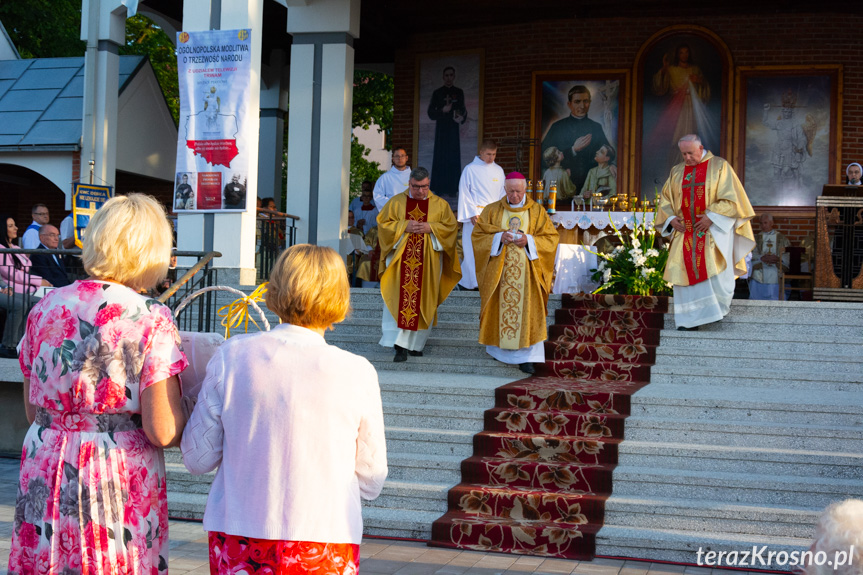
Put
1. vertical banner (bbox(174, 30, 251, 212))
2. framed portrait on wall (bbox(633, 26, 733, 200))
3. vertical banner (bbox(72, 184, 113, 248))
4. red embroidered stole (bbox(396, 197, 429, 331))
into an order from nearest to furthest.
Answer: red embroidered stole (bbox(396, 197, 429, 331)) < vertical banner (bbox(174, 30, 251, 212)) < vertical banner (bbox(72, 184, 113, 248)) < framed portrait on wall (bbox(633, 26, 733, 200))

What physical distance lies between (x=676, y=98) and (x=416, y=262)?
7099mm

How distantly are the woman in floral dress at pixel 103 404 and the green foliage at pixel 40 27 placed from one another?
65.1ft

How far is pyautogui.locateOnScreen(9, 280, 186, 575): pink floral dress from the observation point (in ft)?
8.30

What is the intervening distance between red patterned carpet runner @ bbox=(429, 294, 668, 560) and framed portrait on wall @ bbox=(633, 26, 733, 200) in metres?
6.48

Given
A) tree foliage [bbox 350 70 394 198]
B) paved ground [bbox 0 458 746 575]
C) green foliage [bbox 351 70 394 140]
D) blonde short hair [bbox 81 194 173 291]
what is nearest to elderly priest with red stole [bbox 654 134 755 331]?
paved ground [bbox 0 458 746 575]

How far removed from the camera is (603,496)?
19.6 ft

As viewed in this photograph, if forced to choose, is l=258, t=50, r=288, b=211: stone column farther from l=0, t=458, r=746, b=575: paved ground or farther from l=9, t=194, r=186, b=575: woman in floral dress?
l=9, t=194, r=186, b=575: woman in floral dress

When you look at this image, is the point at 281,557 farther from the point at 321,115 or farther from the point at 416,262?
the point at 321,115

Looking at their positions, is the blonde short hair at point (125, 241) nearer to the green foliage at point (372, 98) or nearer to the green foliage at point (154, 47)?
the green foliage at point (372, 98)

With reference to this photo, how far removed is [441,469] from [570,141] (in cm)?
897

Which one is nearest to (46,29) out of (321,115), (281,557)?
(321,115)

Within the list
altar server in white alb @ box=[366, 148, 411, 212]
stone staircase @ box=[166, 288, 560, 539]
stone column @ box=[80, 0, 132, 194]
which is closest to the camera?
stone staircase @ box=[166, 288, 560, 539]

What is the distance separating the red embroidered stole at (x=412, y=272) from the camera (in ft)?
28.3

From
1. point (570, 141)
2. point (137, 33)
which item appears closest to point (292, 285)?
point (570, 141)
